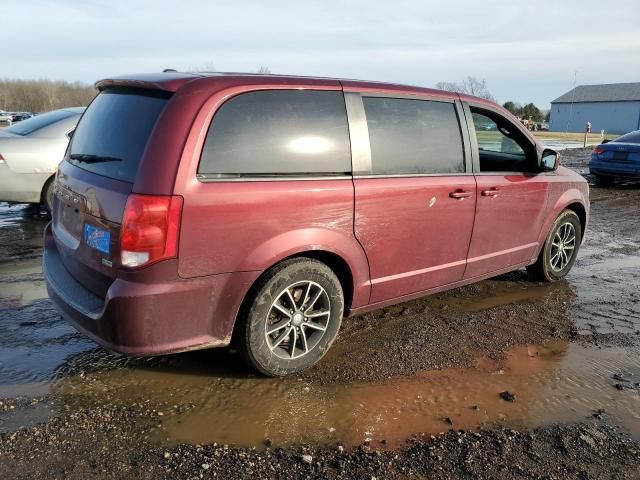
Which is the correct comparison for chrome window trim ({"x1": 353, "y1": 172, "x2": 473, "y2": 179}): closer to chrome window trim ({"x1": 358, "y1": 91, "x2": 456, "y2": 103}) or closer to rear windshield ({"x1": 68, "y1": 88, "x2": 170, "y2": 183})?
chrome window trim ({"x1": 358, "y1": 91, "x2": 456, "y2": 103})

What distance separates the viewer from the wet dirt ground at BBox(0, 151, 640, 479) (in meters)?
2.65

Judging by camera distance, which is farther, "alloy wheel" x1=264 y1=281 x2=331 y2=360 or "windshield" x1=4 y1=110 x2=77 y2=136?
"windshield" x1=4 y1=110 x2=77 y2=136

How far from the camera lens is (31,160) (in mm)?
7023

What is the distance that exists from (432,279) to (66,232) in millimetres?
2663

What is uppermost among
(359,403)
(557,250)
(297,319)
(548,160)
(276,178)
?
(548,160)

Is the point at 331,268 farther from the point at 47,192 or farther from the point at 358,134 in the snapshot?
the point at 47,192

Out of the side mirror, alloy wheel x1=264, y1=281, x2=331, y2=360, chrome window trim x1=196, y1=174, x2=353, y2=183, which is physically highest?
the side mirror

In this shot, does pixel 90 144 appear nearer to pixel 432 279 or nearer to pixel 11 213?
pixel 432 279

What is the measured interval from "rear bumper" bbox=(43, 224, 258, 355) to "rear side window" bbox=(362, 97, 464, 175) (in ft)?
4.46

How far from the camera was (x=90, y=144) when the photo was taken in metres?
3.44

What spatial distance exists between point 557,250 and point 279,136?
11.8ft

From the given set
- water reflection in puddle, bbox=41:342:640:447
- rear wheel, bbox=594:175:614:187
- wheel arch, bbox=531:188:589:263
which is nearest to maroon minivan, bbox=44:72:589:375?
water reflection in puddle, bbox=41:342:640:447

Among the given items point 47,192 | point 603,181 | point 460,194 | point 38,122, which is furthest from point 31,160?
point 603,181

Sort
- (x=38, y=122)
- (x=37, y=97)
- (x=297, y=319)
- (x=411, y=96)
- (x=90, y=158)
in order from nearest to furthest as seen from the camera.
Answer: (x=90, y=158) < (x=297, y=319) < (x=411, y=96) < (x=38, y=122) < (x=37, y=97)
